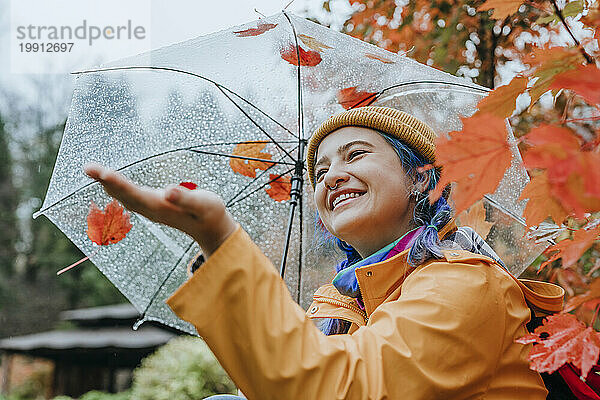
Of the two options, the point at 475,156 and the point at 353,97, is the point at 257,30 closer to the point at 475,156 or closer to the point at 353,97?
the point at 353,97

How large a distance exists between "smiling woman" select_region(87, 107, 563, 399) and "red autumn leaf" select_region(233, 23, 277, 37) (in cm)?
42

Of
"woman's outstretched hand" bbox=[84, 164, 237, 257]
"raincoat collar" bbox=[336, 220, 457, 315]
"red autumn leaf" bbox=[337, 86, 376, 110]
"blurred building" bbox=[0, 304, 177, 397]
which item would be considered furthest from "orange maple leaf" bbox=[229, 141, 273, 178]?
"blurred building" bbox=[0, 304, 177, 397]

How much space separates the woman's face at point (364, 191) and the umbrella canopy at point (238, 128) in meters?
0.36

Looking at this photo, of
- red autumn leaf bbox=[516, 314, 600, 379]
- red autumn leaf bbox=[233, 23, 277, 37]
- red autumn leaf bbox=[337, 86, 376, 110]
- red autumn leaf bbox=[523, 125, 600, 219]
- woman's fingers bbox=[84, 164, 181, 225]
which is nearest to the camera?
red autumn leaf bbox=[523, 125, 600, 219]

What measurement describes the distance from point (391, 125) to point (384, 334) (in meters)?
0.78

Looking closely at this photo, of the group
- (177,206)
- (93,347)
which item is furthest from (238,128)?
(93,347)

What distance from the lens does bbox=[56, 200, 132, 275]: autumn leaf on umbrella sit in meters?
2.16

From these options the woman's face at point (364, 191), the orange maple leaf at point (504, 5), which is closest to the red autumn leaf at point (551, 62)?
the orange maple leaf at point (504, 5)

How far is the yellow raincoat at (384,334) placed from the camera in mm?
921

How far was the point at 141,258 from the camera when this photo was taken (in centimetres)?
224

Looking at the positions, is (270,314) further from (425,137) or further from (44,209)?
(44,209)

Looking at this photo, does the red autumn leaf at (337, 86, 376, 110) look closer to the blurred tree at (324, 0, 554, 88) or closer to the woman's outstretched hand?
the blurred tree at (324, 0, 554, 88)

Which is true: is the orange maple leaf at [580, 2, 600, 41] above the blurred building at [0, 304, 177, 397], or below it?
above

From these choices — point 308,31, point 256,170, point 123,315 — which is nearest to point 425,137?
point 308,31
